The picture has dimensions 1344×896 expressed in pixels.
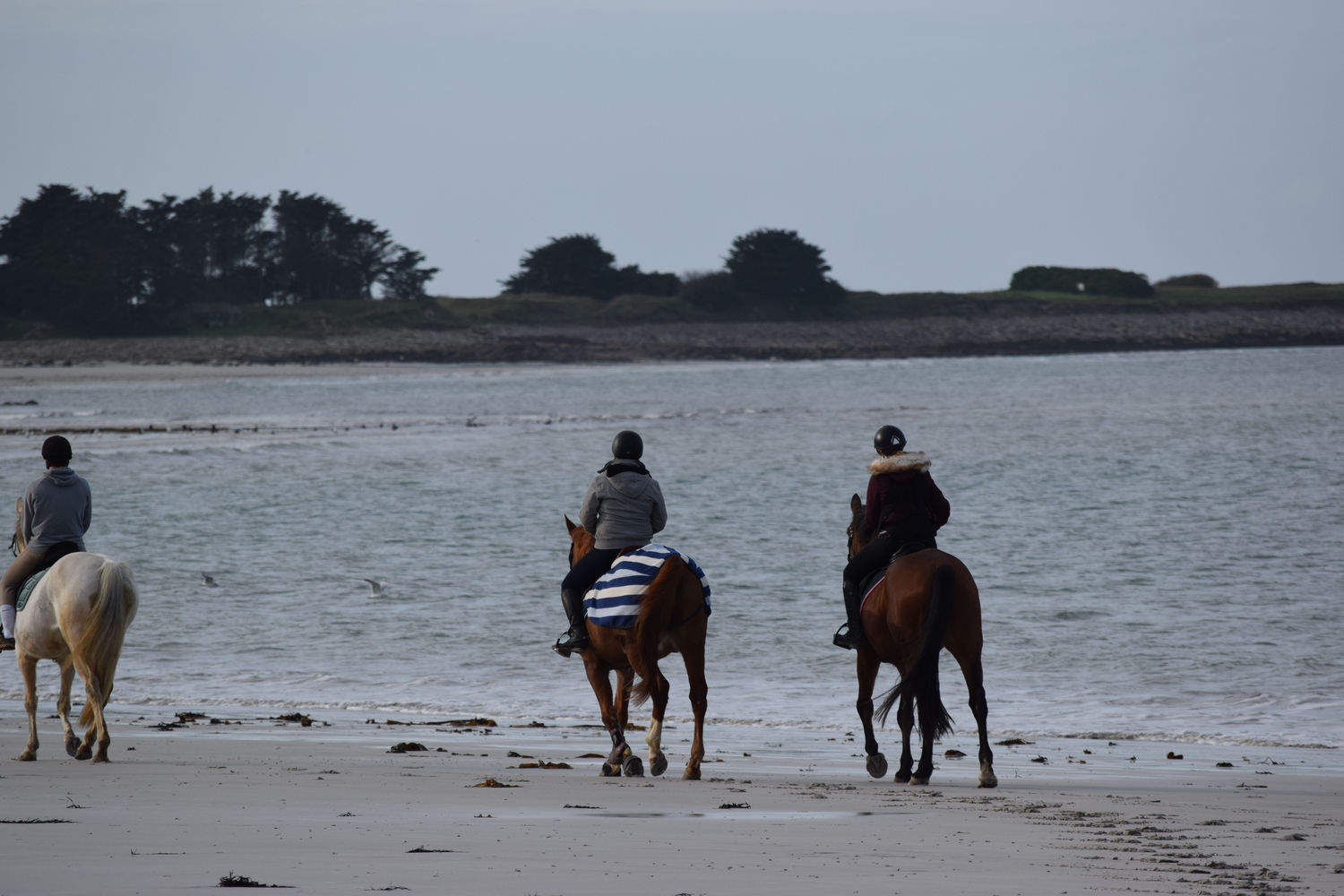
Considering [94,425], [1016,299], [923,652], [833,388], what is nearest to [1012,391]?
[833,388]

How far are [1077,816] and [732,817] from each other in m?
1.79

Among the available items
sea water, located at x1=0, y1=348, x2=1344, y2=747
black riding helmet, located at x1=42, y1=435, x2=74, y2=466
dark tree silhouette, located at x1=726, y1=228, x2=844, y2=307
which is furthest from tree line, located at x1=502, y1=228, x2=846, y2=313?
black riding helmet, located at x1=42, y1=435, x2=74, y2=466

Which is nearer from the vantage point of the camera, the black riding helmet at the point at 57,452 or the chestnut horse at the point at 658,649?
the chestnut horse at the point at 658,649

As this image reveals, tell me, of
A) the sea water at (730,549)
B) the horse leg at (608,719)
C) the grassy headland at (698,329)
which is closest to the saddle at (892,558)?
the horse leg at (608,719)

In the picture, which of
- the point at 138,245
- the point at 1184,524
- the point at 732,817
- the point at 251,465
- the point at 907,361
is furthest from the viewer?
the point at 907,361

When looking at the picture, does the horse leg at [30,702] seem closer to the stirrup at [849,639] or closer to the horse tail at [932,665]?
the stirrup at [849,639]

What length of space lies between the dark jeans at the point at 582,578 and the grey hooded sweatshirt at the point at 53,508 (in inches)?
137

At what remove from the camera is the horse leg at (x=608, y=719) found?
9.45 metres

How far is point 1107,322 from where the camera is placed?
12781cm

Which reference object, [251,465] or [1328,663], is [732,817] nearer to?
[1328,663]

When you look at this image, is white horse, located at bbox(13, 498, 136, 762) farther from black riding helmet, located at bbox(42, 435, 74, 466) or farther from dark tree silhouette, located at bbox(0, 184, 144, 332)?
dark tree silhouette, located at bbox(0, 184, 144, 332)

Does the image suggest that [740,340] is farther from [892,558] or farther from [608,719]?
[608,719]

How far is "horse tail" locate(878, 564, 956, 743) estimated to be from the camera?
9.31 metres

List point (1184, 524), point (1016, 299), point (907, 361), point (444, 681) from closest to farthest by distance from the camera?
point (444, 681) → point (1184, 524) → point (907, 361) → point (1016, 299)
